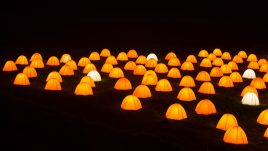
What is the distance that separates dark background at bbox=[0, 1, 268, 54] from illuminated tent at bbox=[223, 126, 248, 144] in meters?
18.6

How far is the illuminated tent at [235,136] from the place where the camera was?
15375 millimetres

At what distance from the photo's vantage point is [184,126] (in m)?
16.8

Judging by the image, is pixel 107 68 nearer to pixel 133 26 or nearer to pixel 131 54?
pixel 131 54

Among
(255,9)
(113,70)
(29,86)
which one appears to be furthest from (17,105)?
(255,9)

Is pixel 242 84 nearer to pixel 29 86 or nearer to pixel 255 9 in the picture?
pixel 29 86

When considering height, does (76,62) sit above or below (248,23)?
below

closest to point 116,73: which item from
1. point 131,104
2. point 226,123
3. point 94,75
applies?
point 94,75

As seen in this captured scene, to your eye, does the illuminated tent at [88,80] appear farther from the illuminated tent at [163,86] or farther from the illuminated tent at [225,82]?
the illuminated tent at [225,82]

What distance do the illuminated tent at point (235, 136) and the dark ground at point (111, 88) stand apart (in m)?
0.29

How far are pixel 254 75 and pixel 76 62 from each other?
1086 centimetres

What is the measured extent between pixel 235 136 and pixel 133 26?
27.9m

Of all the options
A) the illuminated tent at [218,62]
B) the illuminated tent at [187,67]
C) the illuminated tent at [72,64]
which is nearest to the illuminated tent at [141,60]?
the illuminated tent at [187,67]

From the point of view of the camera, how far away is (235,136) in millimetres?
15375

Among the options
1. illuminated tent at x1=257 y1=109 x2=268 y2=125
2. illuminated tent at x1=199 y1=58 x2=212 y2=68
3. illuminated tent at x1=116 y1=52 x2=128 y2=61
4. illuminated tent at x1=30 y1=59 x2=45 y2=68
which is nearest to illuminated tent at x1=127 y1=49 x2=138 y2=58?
illuminated tent at x1=116 y1=52 x2=128 y2=61
